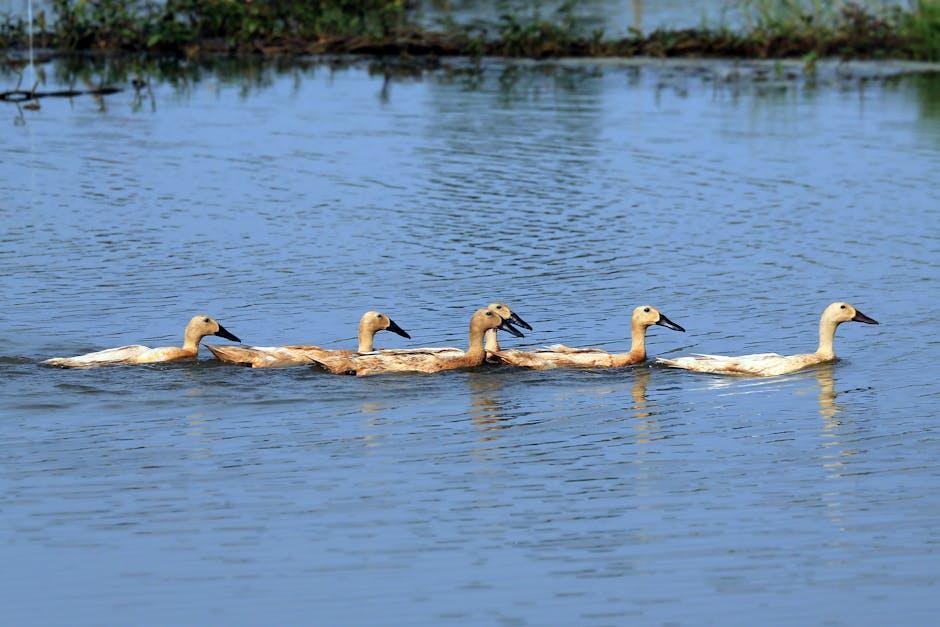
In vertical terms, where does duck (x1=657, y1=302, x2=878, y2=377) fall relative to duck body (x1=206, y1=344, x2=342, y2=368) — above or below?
below

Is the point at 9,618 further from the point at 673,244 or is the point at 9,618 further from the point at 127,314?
the point at 673,244

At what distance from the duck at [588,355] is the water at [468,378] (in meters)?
0.11

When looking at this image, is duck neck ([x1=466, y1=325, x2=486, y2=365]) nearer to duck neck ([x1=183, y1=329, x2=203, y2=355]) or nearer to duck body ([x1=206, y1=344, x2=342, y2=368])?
duck body ([x1=206, y1=344, x2=342, y2=368])

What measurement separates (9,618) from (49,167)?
16.4 m

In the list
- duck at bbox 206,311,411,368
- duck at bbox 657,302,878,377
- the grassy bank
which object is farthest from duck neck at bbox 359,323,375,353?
the grassy bank

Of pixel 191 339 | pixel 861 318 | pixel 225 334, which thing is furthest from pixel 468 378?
pixel 861 318

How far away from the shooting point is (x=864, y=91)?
3262cm

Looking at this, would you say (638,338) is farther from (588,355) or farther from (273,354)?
(273,354)

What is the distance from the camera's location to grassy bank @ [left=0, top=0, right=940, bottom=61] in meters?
34.9

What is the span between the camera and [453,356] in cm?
1472

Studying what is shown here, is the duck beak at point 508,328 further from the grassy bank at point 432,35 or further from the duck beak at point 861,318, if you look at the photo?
the grassy bank at point 432,35

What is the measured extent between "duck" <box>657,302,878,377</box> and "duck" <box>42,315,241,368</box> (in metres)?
3.53

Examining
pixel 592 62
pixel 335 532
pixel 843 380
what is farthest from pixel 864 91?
pixel 335 532

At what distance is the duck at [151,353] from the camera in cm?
1431
